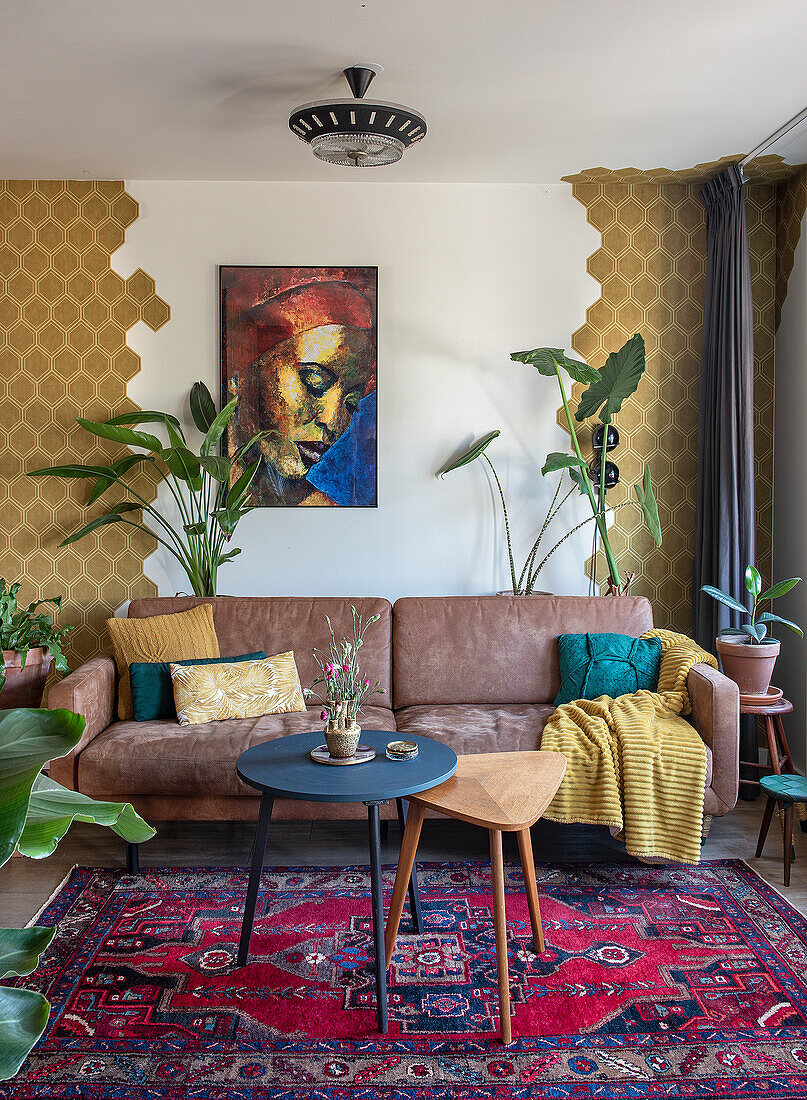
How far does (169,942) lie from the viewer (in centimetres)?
260

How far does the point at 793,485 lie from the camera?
4.13 m

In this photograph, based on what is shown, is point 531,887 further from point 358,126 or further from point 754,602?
point 358,126

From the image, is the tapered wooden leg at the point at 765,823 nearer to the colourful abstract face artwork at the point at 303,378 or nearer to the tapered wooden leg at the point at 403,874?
the tapered wooden leg at the point at 403,874

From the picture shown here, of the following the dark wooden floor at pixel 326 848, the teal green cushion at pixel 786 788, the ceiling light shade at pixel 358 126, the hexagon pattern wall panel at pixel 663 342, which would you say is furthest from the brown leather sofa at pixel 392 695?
the ceiling light shade at pixel 358 126

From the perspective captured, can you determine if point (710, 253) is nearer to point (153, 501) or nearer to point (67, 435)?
point (153, 501)

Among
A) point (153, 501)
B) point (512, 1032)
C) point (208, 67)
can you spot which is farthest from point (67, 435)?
point (512, 1032)

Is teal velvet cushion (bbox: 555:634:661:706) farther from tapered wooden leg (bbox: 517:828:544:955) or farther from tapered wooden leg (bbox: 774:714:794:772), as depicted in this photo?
tapered wooden leg (bbox: 517:828:544:955)

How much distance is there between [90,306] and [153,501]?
0.97 meters

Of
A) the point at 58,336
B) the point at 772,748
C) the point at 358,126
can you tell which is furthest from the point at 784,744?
the point at 58,336

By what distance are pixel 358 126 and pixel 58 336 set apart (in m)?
2.03

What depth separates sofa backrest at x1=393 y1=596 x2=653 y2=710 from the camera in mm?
3662

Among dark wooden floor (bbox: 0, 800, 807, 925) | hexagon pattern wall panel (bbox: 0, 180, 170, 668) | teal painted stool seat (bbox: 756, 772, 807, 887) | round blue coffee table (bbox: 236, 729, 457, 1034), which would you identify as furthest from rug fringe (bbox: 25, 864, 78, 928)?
teal painted stool seat (bbox: 756, 772, 807, 887)

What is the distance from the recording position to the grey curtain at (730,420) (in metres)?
4.05

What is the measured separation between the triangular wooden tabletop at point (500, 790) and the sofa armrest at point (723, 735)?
0.67 metres
